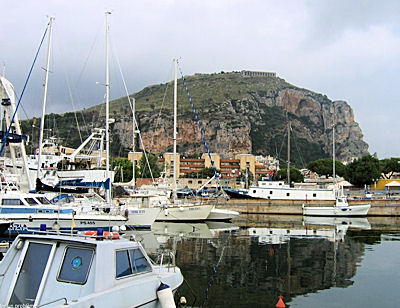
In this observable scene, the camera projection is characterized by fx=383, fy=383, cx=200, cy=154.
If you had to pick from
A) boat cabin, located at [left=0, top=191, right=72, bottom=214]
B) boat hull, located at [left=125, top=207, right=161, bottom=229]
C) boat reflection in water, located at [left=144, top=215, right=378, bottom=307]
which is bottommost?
boat reflection in water, located at [left=144, top=215, right=378, bottom=307]

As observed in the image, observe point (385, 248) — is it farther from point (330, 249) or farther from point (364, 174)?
point (364, 174)

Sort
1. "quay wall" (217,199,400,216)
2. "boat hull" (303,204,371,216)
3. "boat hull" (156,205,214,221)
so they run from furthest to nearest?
"quay wall" (217,199,400,216)
"boat hull" (303,204,371,216)
"boat hull" (156,205,214,221)

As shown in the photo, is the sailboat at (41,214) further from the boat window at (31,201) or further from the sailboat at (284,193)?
the sailboat at (284,193)

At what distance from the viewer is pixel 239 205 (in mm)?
53000

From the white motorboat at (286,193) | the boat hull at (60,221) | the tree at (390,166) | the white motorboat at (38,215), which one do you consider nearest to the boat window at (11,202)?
the white motorboat at (38,215)

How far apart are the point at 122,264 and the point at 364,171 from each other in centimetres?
8826

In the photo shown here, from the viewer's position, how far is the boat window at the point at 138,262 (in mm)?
9326

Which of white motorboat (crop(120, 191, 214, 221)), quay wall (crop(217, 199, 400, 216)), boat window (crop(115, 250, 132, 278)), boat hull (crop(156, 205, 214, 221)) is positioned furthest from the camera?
quay wall (crop(217, 199, 400, 216))

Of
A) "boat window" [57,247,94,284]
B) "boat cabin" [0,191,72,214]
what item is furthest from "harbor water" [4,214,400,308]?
"boat cabin" [0,191,72,214]

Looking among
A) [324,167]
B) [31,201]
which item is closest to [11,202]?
[31,201]

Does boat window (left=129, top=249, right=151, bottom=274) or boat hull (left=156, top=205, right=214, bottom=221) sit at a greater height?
boat window (left=129, top=249, right=151, bottom=274)

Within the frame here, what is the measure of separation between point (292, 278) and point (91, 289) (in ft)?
36.2

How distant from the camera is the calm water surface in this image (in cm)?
1368

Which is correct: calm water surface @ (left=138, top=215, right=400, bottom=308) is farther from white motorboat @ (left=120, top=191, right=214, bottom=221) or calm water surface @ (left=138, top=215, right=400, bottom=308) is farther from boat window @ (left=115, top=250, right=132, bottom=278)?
white motorboat @ (left=120, top=191, right=214, bottom=221)
